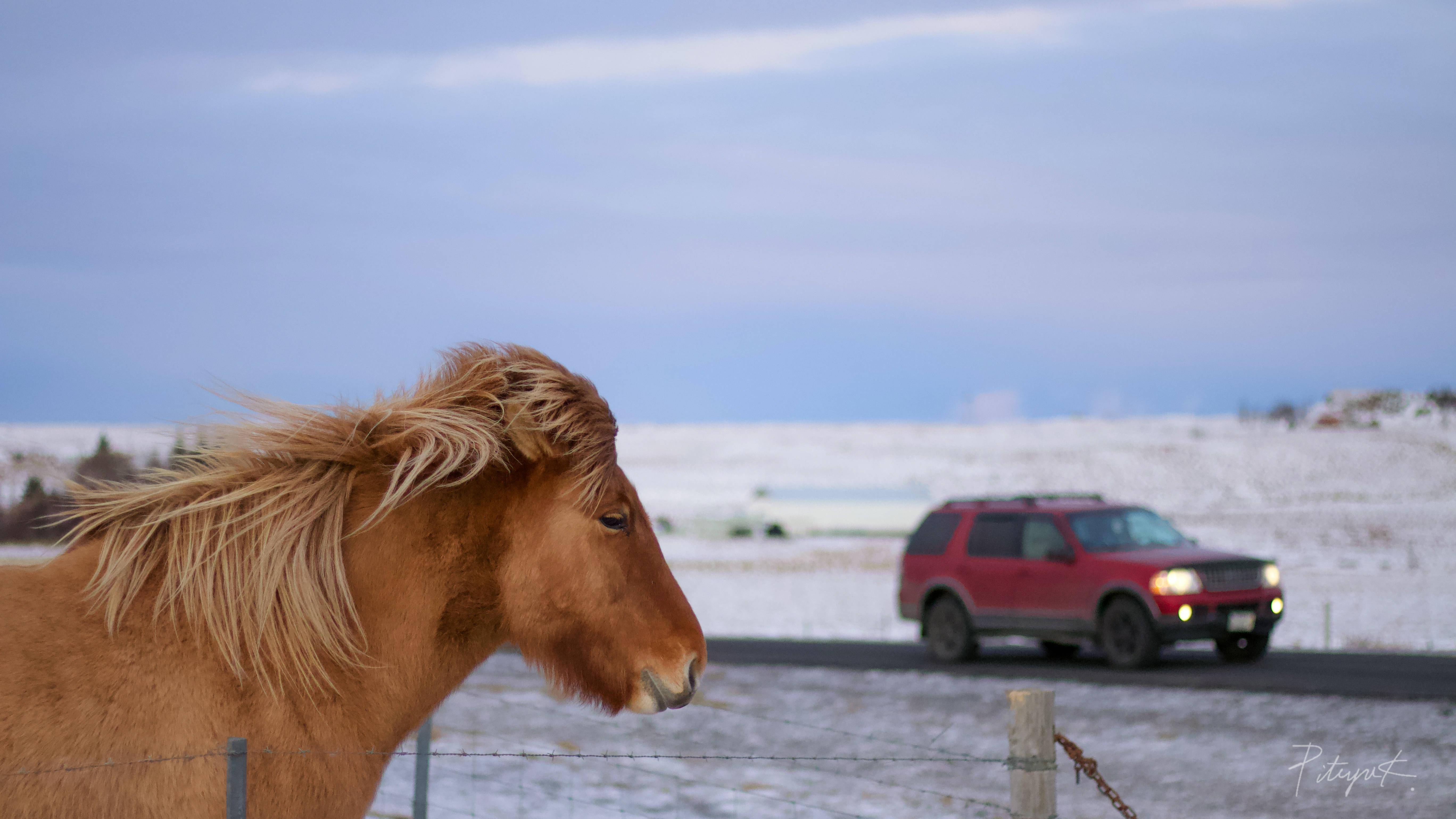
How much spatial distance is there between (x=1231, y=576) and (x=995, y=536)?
3.11 metres

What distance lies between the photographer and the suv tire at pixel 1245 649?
47.6 feet

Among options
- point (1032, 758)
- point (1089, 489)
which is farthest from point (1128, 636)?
point (1089, 489)

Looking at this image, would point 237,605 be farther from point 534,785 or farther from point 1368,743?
point 1368,743

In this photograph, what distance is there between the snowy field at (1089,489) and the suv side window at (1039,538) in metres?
5.10

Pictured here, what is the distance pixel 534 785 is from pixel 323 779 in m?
6.28

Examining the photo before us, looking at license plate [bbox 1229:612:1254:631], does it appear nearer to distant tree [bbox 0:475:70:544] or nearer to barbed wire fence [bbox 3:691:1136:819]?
barbed wire fence [bbox 3:691:1136:819]

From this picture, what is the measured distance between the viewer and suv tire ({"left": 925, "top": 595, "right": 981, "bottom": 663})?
52.5 ft

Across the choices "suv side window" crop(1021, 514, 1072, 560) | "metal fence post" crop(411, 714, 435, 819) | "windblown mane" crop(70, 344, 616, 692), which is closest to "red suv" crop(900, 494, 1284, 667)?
"suv side window" crop(1021, 514, 1072, 560)

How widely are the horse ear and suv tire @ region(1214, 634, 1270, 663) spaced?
532 inches

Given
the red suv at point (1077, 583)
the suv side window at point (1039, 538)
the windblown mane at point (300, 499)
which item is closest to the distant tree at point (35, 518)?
the windblown mane at point (300, 499)

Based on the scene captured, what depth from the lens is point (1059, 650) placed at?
1675cm

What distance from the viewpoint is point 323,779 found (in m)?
2.72

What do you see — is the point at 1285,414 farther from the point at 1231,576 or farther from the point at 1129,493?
the point at 1231,576

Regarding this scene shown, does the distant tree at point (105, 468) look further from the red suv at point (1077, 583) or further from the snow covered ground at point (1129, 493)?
the snow covered ground at point (1129, 493)
